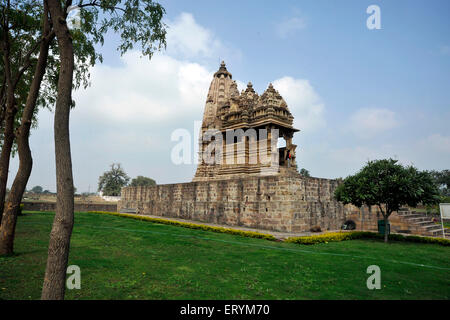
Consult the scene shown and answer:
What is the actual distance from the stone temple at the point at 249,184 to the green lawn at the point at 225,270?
13.5 ft

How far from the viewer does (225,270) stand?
6.75 meters

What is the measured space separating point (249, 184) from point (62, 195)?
1265 cm

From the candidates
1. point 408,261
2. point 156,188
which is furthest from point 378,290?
point 156,188

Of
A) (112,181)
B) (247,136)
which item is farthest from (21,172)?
(112,181)

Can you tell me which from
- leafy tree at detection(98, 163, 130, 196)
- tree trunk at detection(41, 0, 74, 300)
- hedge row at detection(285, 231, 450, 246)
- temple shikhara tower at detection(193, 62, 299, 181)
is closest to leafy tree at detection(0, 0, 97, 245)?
tree trunk at detection(41, 0, 74, 300)

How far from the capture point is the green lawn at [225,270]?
5.20m

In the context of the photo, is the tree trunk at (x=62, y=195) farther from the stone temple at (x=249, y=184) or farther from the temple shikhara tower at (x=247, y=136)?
the temple shikhara tower at (x=247, y=136)

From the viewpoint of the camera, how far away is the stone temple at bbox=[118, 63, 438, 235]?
14.8 meters

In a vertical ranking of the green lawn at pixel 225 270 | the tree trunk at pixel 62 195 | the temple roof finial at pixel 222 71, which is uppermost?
the temple roof finial at pixel 222 71

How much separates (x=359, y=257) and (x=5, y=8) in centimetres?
1614

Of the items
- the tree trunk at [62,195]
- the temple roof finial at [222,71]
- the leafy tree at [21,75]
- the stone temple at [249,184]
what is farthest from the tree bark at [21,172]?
the temple roof finial at [222,71]

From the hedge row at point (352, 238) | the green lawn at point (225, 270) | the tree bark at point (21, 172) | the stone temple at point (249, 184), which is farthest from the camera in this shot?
the stone temple at point (249, 184)

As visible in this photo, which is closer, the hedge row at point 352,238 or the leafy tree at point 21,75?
the leafy tree at point 21,75

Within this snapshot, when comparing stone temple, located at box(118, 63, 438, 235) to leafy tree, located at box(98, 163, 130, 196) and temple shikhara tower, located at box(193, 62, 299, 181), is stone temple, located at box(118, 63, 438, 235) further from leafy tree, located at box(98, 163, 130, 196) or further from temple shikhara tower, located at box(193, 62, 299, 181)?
leafy tree, located at box(98, 163, 130, 196)
